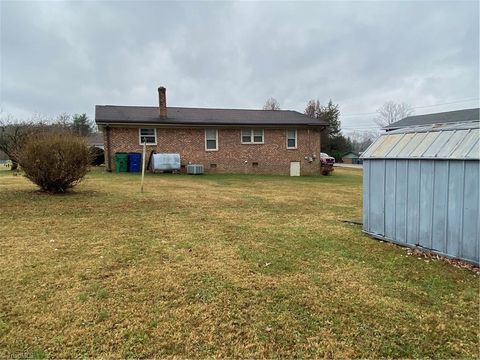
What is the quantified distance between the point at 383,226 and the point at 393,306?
95.6 inches

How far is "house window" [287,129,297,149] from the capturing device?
2191cm

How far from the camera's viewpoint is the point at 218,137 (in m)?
20.5

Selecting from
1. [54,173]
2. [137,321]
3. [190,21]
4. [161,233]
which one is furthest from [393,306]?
[190,21]

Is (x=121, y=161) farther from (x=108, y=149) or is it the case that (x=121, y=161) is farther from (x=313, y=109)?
(x=313, y=109)

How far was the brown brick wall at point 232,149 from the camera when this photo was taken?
62.4 ft

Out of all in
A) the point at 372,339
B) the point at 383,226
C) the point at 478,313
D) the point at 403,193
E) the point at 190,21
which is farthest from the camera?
the point at 190,21

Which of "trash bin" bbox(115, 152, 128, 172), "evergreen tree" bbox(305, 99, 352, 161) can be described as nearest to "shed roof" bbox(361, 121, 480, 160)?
"trash bin" bbox(115, 152, 128, 172)

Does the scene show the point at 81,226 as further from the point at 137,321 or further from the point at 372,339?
the point at 372,339

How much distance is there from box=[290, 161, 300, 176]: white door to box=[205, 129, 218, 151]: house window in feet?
18.1

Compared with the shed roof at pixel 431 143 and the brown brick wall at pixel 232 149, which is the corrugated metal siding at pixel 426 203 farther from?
the brown brick wall at pixel 232 149

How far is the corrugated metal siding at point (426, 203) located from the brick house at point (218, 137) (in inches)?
611

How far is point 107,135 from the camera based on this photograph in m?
18.5

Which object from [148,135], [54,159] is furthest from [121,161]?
[54,159]

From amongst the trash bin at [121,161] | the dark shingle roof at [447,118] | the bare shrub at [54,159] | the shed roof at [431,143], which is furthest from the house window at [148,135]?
the dark shingle roof at [447,118]
